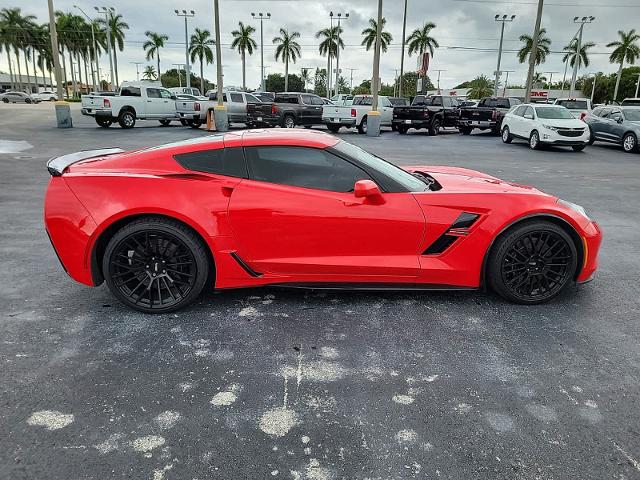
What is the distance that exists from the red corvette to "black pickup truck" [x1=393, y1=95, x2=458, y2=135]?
2033cm

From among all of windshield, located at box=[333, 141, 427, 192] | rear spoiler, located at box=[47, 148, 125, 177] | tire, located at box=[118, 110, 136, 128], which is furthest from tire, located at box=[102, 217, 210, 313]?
tire, located at box=[118, 110, 136, 128]

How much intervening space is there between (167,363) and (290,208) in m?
1.36

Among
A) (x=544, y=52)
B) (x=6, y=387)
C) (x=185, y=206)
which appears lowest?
(x=6, y=387)

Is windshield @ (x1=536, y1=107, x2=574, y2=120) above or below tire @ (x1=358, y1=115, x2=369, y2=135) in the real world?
above

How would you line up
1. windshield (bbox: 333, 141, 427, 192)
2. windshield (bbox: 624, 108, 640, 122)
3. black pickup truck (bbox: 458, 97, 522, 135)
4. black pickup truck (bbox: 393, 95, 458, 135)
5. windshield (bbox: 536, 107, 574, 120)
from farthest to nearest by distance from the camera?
black pickup truck (bbox: 458, 97, 522, 135) < black pickup truck (bbox: 393, 95, 458, 135) < windshield (bbox: 624, 108, 640, 122) < windshield (bbox: 536, 107, 574, 120) < windshield (bbox: 333, 141, 427, 192)

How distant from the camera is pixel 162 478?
2025 millimetres

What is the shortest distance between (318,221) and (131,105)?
2192 centimetres

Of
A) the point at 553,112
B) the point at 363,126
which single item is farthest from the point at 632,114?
the point at 363,126

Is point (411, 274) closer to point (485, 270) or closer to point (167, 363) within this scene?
point (485, 270)

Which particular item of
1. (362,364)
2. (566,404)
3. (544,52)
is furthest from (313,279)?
(544,52)

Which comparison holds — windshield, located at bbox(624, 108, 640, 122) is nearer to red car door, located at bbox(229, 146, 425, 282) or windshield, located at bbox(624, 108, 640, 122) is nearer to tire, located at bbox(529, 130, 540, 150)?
tire, located at bbox(529, 130, 540, 150)

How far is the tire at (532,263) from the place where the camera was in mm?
3680

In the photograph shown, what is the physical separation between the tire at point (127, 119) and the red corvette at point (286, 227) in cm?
2037

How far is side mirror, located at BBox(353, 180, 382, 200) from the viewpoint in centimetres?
342
